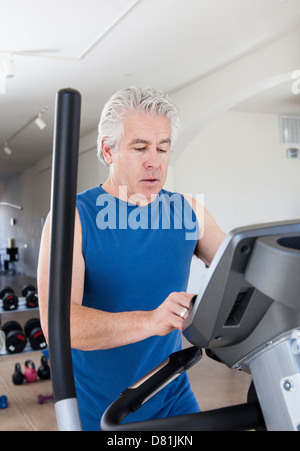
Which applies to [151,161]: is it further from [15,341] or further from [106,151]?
[15,341]

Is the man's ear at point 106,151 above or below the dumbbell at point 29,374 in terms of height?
above

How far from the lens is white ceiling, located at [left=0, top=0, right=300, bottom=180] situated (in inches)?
138

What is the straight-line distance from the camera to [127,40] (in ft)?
13.6

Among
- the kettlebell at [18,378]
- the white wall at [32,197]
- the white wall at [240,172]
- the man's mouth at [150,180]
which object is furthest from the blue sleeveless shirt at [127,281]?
the white wall at [32,197]

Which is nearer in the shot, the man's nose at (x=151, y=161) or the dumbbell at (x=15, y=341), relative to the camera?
the man's nose at (x=151, y=161)

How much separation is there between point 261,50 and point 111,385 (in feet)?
13.2

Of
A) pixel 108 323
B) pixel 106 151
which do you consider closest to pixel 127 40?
pixel 106 151

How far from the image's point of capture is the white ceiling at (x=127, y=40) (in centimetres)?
351

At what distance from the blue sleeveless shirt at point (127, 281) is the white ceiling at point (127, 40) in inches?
103

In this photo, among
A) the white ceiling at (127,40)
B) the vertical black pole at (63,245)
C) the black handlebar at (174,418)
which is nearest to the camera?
the vertical black pole at (63,245)

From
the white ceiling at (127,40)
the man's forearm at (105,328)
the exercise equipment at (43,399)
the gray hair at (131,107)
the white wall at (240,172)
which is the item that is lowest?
the exercise equipment at (43,399)

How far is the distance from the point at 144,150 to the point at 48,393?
3283 millimetres

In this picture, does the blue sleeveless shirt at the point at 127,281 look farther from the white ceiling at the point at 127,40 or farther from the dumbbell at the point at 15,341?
the dumbbell at the point at 15,341

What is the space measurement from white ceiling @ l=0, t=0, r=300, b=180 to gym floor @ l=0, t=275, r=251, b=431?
111 inches
